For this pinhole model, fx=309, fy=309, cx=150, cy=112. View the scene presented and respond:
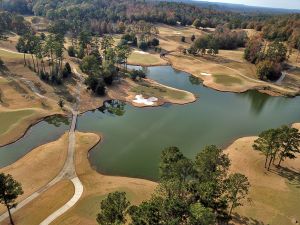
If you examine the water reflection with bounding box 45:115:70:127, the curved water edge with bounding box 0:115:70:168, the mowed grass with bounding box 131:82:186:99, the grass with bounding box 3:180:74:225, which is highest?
the mowed grass with bounding box 131:82:186:99

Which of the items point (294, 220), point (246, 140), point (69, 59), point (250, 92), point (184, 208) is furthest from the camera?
point (69, 59)

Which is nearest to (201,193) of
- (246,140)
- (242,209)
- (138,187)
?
(242,209)

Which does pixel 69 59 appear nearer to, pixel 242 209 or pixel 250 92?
pixel 250 92

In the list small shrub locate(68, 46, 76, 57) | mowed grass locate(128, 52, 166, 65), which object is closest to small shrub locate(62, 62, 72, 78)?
small shrub locate(68, 46, 76, 57)

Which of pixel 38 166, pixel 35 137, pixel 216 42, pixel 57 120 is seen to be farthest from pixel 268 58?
pixel 38 166

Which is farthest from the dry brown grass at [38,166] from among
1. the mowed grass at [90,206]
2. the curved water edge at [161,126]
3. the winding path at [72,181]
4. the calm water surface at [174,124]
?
the mowed grass at [90,206]

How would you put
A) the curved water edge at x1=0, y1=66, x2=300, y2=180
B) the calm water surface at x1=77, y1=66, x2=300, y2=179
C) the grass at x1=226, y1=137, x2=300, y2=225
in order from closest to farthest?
the grass at x1=226, y1=137, x2=300, y2=225 → the curved water edge at x1=0, y1=66, x2=300, y2=180 → the calm water surface at x1=77, y1=66, x2=300, y2=179

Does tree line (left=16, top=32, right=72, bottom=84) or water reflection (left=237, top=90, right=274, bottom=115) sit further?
tree line (left=16, top=32, right=72, bottom=84)

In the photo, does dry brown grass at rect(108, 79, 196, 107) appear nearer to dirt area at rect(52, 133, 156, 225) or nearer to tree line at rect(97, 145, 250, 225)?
dirt area at rect(52, 133, 156, 225)

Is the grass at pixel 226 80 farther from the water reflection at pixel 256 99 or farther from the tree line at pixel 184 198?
the tree line at pixel 184 198
